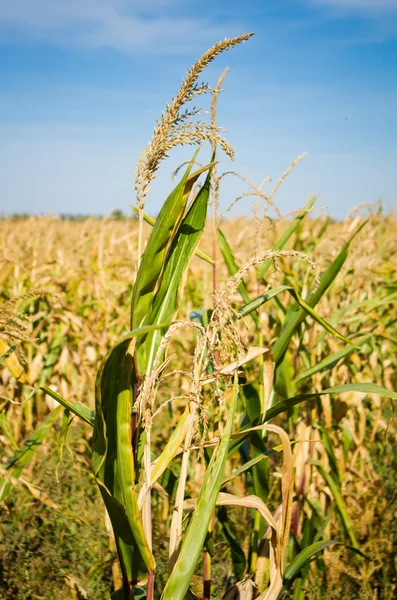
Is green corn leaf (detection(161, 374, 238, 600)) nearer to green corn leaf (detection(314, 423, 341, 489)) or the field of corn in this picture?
the field of corn

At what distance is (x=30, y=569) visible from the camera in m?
1.95

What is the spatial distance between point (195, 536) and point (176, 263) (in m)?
0.58

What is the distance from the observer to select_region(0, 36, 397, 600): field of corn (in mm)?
1161

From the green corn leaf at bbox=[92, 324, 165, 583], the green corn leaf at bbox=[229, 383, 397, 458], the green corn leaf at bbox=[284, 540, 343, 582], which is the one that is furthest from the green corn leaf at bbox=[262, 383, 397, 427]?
the green corn leaf at bbox=[284, 540, 343, 582]

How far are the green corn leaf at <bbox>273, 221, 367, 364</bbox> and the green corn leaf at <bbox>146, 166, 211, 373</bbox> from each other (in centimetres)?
40

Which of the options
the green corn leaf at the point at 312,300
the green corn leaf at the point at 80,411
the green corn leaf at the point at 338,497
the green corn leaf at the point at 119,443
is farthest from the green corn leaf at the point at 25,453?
the green corn leaf at the point at 338,497

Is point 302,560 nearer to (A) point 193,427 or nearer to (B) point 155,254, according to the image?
(A) point 193,427

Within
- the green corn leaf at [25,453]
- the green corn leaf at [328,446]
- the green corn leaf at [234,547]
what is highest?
the green corn leaf at [25,453]

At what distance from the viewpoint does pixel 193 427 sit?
1219mm

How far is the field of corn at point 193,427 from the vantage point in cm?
116

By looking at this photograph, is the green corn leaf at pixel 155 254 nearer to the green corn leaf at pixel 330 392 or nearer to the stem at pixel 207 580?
the green corn leaf at pixel 330 392

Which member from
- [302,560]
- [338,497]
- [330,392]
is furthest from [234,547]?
[330,392]

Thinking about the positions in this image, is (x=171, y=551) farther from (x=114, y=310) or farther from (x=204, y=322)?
(x=114, y=310)

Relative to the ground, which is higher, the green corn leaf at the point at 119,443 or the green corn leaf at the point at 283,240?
the green corn leaf at the point at 283,240
